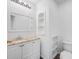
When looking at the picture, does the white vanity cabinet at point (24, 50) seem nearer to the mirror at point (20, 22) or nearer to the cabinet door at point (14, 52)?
the cabinet door at point (14, 52)

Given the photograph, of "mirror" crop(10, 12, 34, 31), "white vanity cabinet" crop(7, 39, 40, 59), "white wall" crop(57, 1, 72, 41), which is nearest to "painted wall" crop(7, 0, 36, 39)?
"mirror" crop(10, 12, 34, 31)

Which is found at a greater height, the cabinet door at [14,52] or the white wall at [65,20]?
the white wall at [65,20]

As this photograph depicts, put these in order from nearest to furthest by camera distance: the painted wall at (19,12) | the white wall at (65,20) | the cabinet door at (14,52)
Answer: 1. the cabinet door at (14,52)
2. the painted wall at (19,12)
3. the white wall at (65,20)

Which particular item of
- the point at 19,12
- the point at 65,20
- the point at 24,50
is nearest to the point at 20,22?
the point at 19,12

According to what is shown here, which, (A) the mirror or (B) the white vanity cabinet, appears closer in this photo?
(B) the white vanity cabinet

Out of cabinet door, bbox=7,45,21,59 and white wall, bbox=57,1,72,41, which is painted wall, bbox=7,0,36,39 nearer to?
cabinet door, bbox=7,45,21,59

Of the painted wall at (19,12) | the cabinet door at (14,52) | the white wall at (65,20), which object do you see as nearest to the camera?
the cabinet door at (14,52)

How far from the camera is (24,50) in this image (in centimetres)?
139

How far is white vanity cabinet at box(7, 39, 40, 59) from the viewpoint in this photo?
1142 millimetres

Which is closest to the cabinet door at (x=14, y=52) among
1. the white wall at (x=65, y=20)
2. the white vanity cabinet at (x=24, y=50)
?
the white vanity cabinet at (x=24, y=50)

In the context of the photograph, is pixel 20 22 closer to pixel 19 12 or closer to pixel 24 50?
pixel 19 12

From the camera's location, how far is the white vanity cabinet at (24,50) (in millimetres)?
1142

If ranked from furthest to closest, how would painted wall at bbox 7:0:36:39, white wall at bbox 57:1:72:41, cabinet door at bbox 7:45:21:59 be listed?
white wall at bbox 57:1:72:41
painted wall at bbox 7:0:36:39
cabinet door at bbox 7:45:21:59
